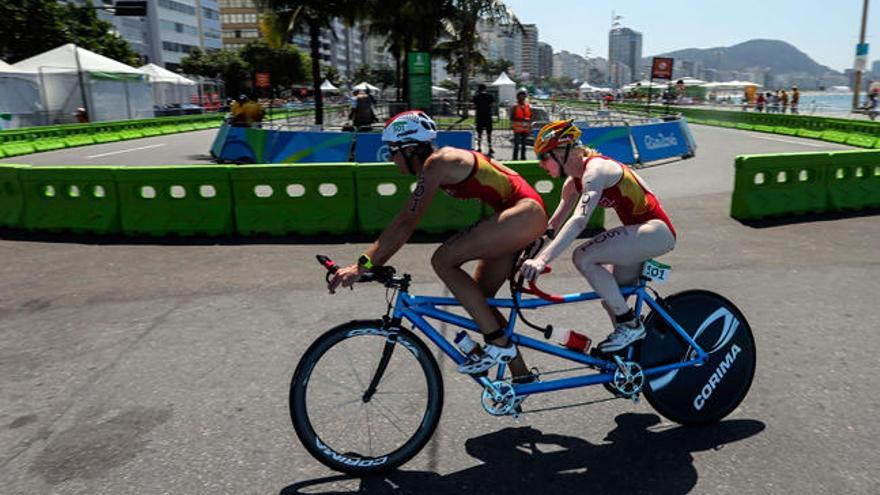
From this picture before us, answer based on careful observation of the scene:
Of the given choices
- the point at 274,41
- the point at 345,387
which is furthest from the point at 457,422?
the point at 274,41

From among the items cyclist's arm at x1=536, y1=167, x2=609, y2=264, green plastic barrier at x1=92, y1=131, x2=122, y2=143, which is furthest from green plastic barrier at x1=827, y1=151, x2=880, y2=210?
green plastic barrier at x1=92, y1=131, x2=122, y2=143

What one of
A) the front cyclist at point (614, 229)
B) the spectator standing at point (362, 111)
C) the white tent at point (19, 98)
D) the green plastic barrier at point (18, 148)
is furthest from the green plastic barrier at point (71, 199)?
the white tent at point (19, 98)

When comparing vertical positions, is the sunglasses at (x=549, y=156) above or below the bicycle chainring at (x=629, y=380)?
above

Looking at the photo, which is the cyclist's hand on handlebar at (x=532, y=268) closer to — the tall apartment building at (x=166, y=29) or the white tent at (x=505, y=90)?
the white tent at (x=505, y=90)

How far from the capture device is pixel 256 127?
18469 millimetres

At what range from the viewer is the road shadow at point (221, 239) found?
29.2 ft

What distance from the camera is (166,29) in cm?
10394

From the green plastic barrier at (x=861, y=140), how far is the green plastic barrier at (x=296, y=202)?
772 inches

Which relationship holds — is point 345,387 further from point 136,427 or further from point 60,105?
point 60,105

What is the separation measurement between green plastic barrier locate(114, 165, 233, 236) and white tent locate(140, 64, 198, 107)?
132 feet

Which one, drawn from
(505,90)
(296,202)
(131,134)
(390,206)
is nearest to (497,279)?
(390,206)

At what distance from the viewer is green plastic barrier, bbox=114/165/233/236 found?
9266mm

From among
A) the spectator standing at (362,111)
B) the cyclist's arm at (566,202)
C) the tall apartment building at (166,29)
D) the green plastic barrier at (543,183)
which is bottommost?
the green plastic barrier at (543,183)

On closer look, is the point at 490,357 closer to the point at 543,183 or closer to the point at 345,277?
the point at 345,277
